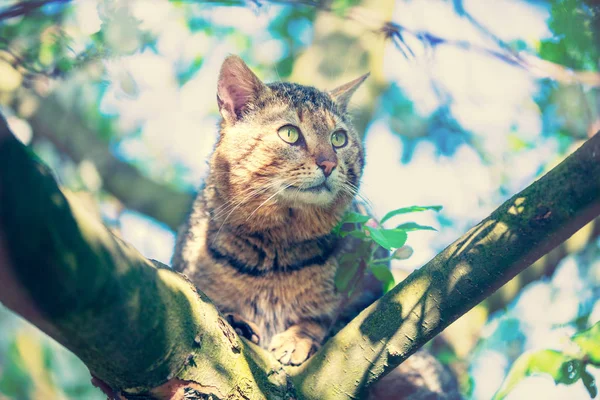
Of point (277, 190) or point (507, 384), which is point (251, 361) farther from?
point (507, 384)

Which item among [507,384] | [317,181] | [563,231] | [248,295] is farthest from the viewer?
[248,295]

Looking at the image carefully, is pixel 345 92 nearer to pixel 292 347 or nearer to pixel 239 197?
pixel 239 197

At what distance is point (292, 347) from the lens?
2662 millimetres

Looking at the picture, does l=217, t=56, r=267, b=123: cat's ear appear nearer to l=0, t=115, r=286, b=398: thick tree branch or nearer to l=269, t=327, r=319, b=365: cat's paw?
l=269, t=327, r=319, b=365: cat's paw

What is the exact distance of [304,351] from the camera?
104 inches

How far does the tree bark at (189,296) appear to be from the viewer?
129cm

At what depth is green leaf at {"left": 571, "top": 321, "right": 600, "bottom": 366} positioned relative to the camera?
2.33 meters

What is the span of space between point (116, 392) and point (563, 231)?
165 centimetres

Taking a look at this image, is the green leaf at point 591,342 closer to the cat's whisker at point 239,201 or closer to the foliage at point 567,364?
the foliage at point 567,364

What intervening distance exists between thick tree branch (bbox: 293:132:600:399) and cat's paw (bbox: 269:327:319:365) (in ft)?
0.73

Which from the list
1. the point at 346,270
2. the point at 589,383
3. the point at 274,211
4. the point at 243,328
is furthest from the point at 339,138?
the point at 589,383

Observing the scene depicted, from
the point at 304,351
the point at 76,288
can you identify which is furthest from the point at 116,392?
the point at 304,351

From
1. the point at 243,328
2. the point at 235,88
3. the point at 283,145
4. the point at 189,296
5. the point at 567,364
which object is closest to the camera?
the point at 189,296

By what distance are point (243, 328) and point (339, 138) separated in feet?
4.24
